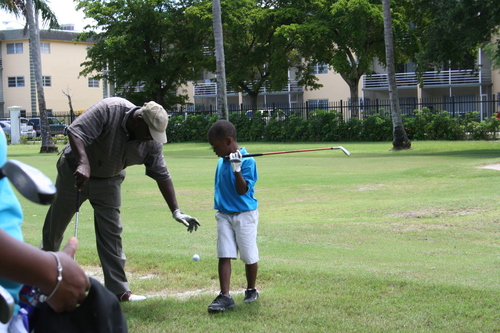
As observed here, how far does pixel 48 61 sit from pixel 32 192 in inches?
2661

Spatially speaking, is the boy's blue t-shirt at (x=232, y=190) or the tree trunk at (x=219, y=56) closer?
the boy's blue t-shirt at (x=232, y=190)

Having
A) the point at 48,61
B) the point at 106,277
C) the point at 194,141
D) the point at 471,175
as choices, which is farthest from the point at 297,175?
the point at 48,61

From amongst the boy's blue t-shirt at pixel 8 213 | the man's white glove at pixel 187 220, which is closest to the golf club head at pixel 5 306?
the boy's blue t-shirt at pixel 8 213

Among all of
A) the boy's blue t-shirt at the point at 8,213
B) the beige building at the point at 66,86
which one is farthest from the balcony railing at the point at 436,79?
the boy's blue t-shirt at the point at 8,213

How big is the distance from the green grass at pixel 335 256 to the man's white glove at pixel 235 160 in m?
1.16

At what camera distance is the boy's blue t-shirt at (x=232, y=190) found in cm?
545

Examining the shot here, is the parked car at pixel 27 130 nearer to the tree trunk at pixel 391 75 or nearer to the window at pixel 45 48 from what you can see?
the window at pixel 45 48

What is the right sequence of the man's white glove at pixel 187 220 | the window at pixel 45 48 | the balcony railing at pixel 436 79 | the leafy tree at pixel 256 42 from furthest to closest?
the window at pixel 45 48
the balcony railing at pixel 436 79
the leafy tree at pixel 256 42
the man's white glove at pixel 187 220

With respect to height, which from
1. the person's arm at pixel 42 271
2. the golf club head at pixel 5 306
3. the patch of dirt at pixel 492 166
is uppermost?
the person's arm at pixel 42 271

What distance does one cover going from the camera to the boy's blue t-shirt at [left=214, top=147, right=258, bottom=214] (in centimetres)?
Result: 545

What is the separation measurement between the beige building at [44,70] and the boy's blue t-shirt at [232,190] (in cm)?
6249

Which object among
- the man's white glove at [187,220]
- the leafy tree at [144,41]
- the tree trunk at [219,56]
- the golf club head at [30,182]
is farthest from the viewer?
the leafy tree at [144,41]

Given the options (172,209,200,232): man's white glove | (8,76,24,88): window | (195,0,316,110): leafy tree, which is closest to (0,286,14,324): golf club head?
(172,209,200,232): man's white glove

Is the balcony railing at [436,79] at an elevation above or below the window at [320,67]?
below
